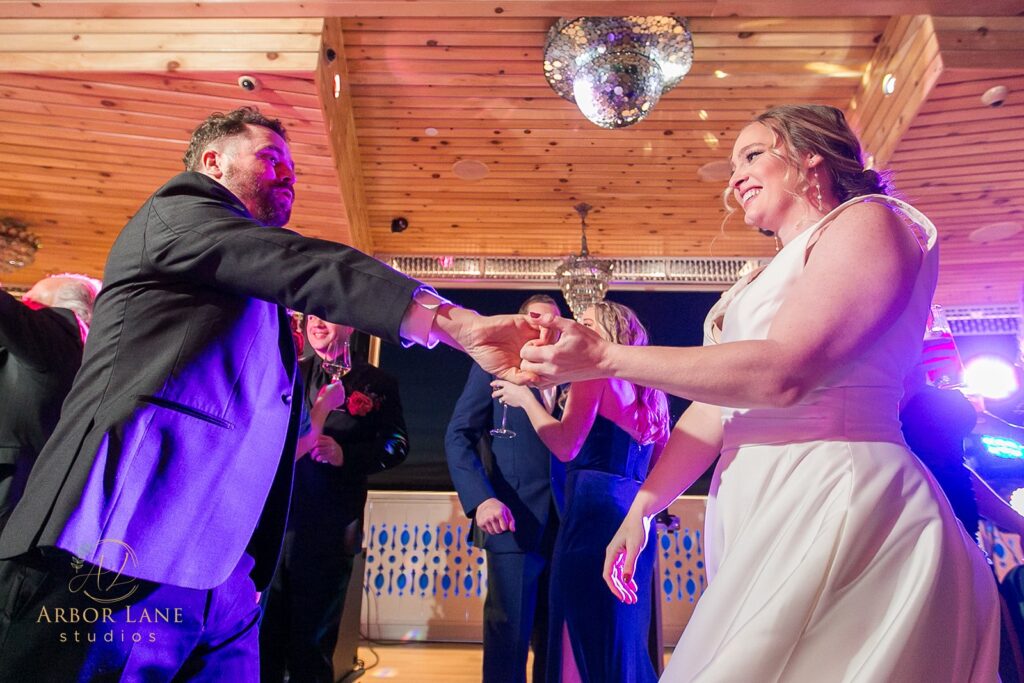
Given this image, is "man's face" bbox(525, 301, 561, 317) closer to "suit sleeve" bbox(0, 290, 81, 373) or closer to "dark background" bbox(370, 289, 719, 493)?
"suit sleeve" bbox(0, 290, 81, 373)

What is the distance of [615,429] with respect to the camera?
245 centimetres

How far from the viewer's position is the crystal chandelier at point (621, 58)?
12.5 feet

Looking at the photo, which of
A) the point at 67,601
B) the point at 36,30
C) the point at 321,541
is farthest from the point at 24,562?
the point at 36,30

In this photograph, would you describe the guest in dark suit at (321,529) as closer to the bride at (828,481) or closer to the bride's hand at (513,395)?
the bride's hand at (513,395)

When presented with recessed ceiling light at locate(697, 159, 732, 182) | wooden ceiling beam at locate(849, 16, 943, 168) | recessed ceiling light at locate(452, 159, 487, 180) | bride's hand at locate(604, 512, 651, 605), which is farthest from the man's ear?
recessed ceiling light at locate(697, 159, 732, 182)

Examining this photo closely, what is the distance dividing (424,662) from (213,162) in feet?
13.1

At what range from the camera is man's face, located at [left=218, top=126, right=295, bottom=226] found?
5.67 ft

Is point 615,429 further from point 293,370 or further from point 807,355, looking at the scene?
point 807,355

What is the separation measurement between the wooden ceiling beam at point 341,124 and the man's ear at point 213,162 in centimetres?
227

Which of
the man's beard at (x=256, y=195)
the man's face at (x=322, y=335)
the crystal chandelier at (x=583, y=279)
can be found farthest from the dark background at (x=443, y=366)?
the man's beard at (x=256, y=195)

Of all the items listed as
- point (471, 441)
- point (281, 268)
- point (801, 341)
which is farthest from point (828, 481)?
point (471, 441)

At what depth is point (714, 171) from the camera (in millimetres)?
5422

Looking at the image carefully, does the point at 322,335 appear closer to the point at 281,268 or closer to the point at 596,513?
the point at 596,513

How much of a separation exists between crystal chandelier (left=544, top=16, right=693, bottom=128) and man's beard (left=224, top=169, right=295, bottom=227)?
2593 mm
